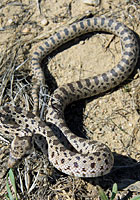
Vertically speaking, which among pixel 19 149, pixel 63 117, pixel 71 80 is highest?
pixel 71 80

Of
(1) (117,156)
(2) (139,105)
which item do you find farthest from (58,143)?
(2) (139,105)

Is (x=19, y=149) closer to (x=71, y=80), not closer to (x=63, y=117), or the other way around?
(x=63, y=117)

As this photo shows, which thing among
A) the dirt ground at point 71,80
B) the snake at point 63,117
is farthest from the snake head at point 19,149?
the dirt ground at point 71,80

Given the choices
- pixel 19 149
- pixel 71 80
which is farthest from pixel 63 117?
pixel 19 149

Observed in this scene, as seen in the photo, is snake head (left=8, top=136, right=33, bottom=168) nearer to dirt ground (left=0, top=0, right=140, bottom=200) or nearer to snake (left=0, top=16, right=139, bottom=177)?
snake (left=0, top=16, right=139, bottom=177)

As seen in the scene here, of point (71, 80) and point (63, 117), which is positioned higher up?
point (71, 80)

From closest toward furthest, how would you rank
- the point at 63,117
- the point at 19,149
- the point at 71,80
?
the point at 19,149, the point at 63,117, the point at 71,80

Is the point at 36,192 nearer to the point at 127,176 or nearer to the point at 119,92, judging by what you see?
the point at 127,176

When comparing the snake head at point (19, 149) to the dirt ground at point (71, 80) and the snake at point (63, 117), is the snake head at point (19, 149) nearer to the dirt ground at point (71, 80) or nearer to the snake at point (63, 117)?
the snake at point (63, 117)
